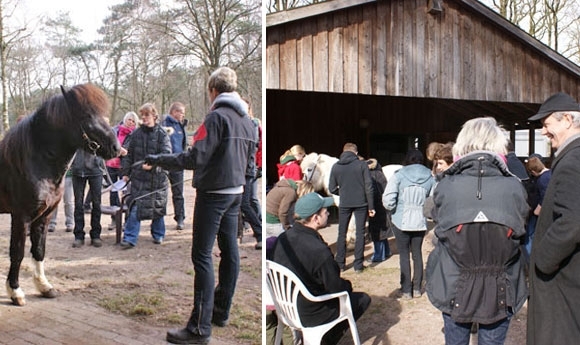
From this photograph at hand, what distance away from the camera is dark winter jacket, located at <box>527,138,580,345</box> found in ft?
6.40

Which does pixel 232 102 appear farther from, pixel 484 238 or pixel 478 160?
pixel 484 238

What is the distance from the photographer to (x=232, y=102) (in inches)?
77.2

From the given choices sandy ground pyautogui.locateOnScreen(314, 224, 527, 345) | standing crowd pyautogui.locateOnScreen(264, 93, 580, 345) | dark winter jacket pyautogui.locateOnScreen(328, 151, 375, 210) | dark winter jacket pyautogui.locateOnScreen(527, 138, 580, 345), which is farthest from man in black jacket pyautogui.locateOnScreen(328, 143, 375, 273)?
dark winter jacket pyautogui.locateOnScreen(527, 138, 580, 345)

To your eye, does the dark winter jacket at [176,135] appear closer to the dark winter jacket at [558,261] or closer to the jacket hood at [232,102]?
the jacket hood at [232,102]

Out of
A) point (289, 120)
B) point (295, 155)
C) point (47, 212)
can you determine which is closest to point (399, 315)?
point (295, 155)

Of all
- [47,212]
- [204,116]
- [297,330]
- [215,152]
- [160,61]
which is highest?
[160,61]

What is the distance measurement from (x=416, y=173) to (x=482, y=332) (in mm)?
2029

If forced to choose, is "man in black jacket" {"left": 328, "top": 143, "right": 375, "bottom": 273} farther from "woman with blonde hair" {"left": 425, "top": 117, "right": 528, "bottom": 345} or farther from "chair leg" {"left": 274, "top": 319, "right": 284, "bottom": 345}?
"woman with blonde hair" {"left": 425, "top": 117, "right": 528, "bottom": 345}

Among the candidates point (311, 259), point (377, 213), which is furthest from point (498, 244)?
point (377, 213)

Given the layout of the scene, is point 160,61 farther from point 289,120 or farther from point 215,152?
point 289,120

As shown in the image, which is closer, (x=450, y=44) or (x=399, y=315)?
(x=399, y=315)

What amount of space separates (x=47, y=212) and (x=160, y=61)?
2.52 feet

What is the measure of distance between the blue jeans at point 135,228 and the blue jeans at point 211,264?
144 mm

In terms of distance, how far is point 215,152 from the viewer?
196 centimetres
